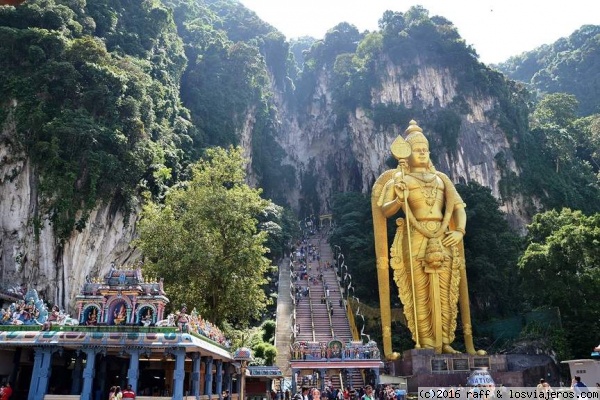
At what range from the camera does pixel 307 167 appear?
160ft

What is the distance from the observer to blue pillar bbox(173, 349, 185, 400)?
9.25 metres

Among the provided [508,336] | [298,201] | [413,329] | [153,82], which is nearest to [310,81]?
[298,201]

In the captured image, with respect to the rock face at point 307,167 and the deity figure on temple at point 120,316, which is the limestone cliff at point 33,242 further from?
the deity figure on temple at point 120,316

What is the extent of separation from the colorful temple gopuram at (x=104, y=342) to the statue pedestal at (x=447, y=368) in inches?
181

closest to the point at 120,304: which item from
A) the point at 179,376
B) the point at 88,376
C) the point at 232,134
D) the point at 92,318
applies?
the point at 92,318

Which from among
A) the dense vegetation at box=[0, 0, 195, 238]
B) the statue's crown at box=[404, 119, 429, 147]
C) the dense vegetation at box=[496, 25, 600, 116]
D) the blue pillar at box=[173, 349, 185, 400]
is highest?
the dense vegetation at box=[496, 25, 600, 116]

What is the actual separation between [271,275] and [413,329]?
1356cm

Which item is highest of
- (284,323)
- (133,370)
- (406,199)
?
(406,199)

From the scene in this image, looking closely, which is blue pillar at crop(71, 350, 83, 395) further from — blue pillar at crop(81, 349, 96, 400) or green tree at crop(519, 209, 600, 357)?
green tree at crop(519, 209, 600, 357)

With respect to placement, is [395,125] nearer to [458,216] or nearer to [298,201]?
[298,201]

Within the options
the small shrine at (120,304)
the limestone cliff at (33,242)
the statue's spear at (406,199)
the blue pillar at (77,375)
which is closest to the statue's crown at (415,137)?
the statue's spear at (406,199)

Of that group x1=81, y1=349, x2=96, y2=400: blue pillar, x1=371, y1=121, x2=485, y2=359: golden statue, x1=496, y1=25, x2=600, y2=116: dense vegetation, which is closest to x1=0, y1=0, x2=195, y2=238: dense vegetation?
x1=81, y1=349, x2=96, y2=400: blue pillar

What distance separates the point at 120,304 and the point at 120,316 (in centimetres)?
28

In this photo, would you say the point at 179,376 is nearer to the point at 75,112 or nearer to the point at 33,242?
the point at 33,242
